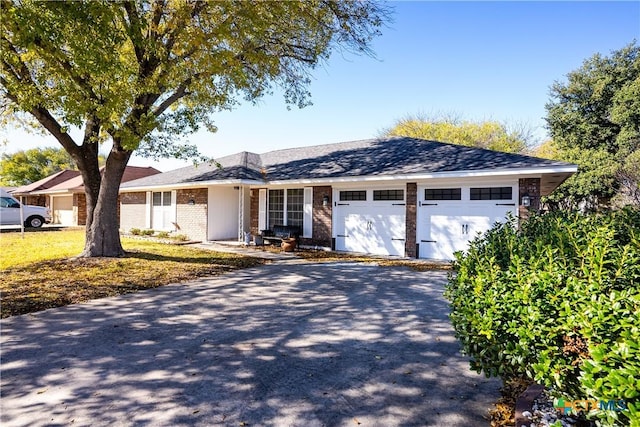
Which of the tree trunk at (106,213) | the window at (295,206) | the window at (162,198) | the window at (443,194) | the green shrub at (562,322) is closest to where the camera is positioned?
the green shrub at (562,322)

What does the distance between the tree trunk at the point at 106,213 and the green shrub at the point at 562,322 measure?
988 cm

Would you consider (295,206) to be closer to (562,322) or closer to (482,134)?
(562,322)

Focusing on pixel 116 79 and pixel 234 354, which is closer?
pixel 234 354

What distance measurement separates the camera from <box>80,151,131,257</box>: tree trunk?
9891 millimetres

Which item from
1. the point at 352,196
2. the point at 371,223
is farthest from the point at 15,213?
the point at 371,223

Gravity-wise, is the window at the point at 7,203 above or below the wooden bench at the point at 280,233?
above

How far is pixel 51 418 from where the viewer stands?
9.34ft

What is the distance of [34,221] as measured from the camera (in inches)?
875

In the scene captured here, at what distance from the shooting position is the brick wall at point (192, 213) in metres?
15.8

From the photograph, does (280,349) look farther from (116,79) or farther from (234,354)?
(116,79)

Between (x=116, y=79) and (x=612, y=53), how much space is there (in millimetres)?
28140

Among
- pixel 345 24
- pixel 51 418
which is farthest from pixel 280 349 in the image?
pixel 345 24

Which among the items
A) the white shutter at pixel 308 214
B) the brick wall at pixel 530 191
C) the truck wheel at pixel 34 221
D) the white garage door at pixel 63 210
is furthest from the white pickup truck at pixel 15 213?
the brick wall at pixel 530 191

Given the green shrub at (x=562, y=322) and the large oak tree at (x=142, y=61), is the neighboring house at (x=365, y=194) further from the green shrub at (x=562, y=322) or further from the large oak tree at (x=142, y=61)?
the green shrub at (x=562, y=322)
